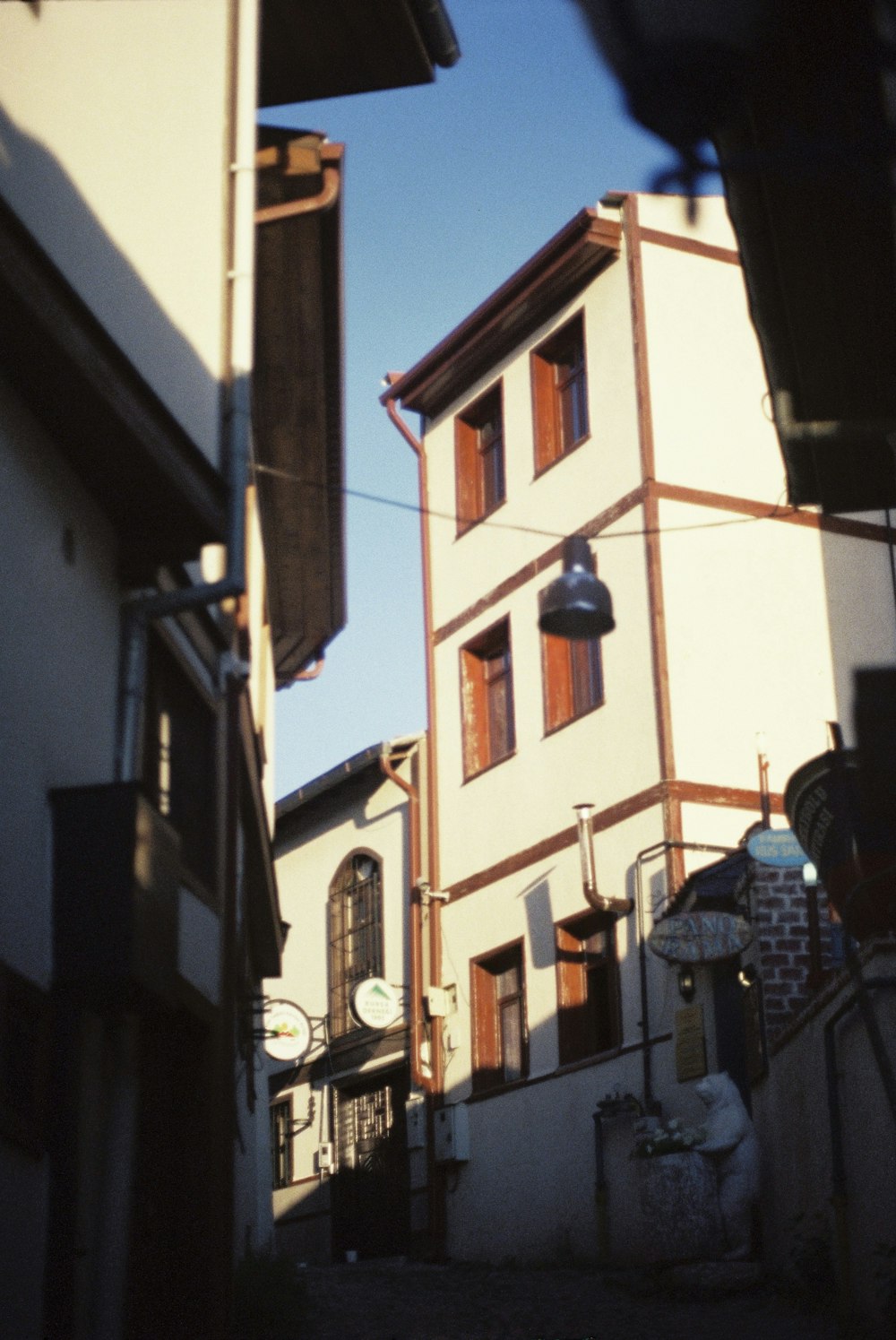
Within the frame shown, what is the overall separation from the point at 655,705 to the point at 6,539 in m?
10.2

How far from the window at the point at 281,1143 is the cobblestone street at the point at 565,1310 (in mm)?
7383

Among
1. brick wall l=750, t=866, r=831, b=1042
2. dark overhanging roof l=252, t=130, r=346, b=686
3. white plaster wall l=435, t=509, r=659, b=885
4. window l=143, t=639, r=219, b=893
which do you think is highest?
dark overhanging roof l=252, t=130, r=346, b=686

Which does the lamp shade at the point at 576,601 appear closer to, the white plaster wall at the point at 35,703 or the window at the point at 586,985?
the white plaster wall at the point at 35,703

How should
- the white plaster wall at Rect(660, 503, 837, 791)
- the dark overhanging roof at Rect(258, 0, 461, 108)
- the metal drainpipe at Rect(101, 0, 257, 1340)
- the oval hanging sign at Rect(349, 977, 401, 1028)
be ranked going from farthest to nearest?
the oval hanging sign at Rect(349, 977, 401, 1028) < the white plaster wall at Rect(660, 503, 837, 791) < the dark overhanging roof at Rect(258, 0, 461, 108) < the metal drainpipe at Rect(101, 0, 257, 1340)

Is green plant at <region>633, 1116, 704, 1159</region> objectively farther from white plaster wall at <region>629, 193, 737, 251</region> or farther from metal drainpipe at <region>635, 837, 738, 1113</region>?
white plaster wall at <region>629, 193, 737, 251</region>

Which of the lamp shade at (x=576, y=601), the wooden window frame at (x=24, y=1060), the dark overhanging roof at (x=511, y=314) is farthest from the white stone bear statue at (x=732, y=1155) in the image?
the dark overhanging roof at (x=511, y=314)

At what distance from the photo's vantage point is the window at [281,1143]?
21.8m

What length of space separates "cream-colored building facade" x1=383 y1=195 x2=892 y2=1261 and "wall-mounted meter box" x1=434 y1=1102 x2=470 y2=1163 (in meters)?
0.08

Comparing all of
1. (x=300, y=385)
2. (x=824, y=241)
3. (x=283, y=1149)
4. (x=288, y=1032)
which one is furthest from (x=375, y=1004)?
(x=824, y=241)

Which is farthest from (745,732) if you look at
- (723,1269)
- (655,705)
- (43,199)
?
(43,199)

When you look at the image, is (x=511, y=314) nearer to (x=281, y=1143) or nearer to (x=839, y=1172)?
(x=281, y=1143)

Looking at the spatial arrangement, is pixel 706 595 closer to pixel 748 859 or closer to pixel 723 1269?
pixel 748 859

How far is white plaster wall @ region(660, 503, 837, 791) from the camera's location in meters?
17.0

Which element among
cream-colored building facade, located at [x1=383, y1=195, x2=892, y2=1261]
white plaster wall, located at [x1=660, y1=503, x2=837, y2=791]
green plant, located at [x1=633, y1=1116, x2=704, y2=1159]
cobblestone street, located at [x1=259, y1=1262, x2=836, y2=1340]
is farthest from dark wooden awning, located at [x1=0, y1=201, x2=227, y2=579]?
white plaster wall, located at [x1=660, y1=503, x2=837, y2=791]
